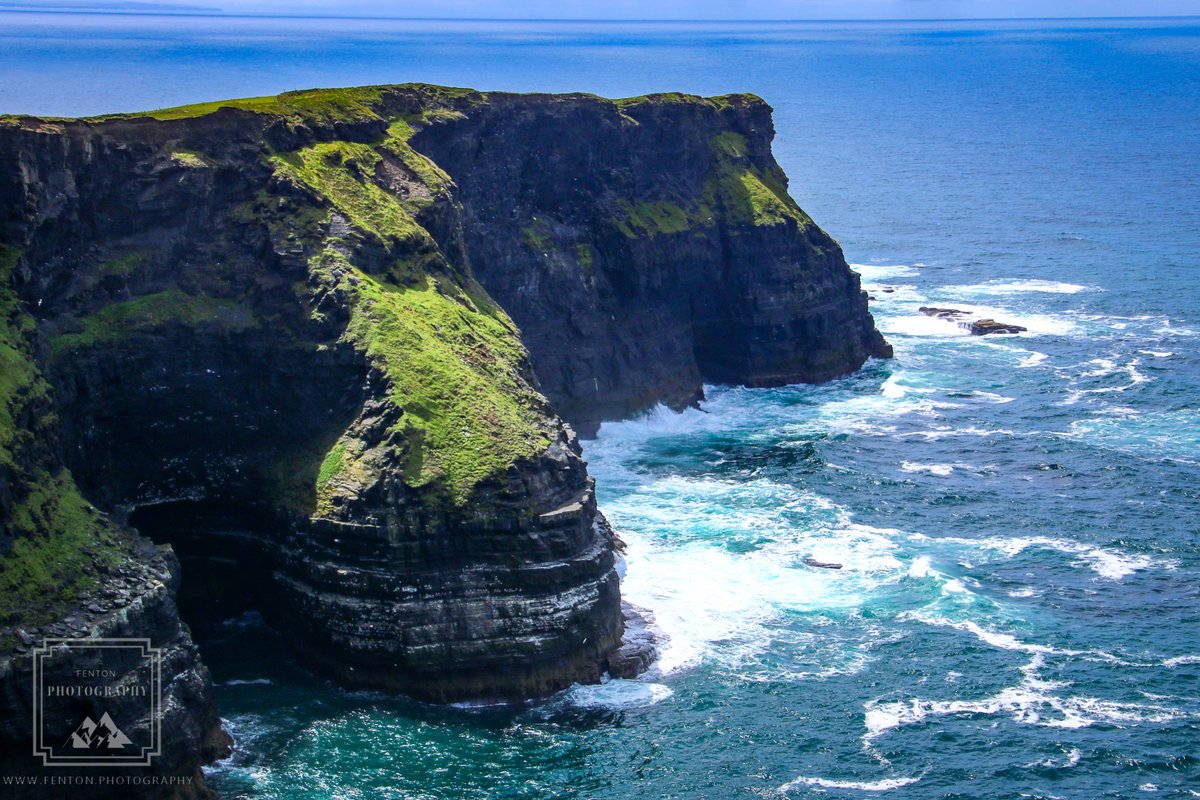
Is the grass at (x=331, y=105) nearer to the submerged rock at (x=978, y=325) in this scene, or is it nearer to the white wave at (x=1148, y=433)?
the white wave at (x=1148, y=433)

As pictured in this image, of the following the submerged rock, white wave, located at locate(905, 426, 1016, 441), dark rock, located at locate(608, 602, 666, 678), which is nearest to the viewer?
dark rock, located at locate(608, 602, 666, 678)

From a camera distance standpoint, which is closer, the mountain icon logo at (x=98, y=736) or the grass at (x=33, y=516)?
the mountain icon logo at (x=98, y=736)

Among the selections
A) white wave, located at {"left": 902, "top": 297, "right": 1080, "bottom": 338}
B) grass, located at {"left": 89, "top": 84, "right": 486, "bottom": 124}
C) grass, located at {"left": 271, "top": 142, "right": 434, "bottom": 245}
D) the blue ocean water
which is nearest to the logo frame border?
the blue ocean water

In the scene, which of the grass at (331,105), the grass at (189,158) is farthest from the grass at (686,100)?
the grass at (189,158)

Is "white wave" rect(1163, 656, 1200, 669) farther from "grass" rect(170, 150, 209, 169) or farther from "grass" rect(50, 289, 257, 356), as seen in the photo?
"grass" rect(170, 150, 209, 169)

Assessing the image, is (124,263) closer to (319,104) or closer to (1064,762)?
(319,104)

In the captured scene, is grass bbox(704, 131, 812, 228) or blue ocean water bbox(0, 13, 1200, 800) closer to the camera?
blue ocean water bbox(0, 13, 1200, 800)

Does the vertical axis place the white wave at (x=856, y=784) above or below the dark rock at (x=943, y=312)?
below
